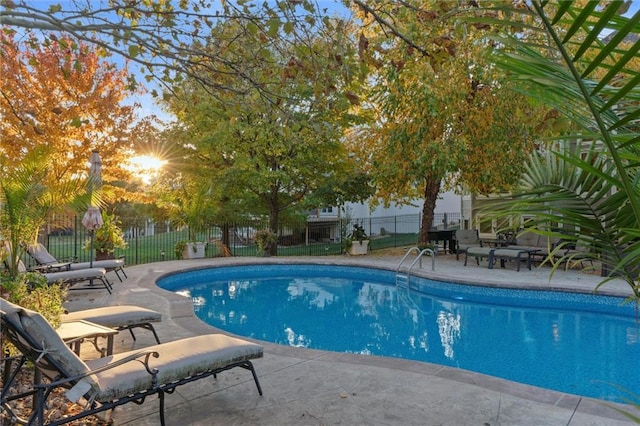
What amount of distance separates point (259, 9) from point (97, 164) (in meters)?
6.63

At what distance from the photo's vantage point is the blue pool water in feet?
18.7

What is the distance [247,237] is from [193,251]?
5885 mm

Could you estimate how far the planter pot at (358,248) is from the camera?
16.1 metres

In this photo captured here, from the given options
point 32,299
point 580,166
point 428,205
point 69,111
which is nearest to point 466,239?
point 428,205

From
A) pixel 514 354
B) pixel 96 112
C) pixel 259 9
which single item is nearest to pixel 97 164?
pixel 96 112

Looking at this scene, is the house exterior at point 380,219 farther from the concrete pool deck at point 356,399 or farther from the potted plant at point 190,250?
the concrete pool deck at point 356,399

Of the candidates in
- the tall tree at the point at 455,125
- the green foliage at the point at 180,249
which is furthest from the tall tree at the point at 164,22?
the green foliage at the point at 180,249

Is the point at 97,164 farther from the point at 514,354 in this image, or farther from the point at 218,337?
the point at 514,354

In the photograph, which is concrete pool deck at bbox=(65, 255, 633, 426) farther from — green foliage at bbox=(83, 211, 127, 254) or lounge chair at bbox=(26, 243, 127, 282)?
green foliage at bbox=(83, 211, 127, 254)

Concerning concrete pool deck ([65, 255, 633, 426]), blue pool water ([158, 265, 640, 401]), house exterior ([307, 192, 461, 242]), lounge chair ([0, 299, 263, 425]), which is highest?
house exterior ([307, 192, 461, 242])

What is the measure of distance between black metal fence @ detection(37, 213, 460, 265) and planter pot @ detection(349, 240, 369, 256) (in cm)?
94

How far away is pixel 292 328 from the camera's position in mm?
7891

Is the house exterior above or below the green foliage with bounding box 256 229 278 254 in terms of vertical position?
above

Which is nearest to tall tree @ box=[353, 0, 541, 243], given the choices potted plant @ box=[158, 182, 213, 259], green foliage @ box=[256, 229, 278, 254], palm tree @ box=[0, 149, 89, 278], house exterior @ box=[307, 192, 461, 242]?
green foliage @ box=[256, 229, 278, 254]
